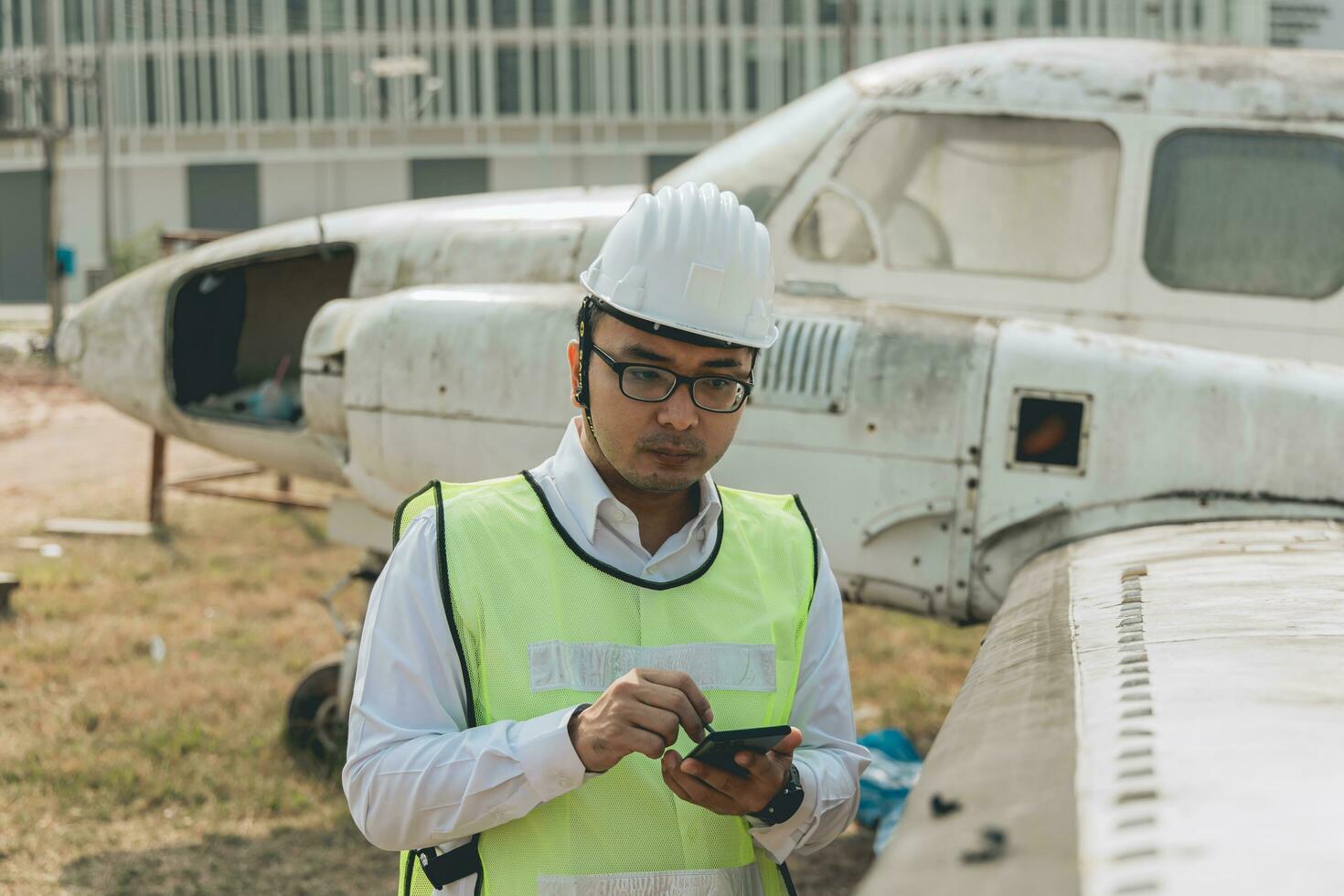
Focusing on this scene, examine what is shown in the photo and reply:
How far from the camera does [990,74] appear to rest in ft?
18.5

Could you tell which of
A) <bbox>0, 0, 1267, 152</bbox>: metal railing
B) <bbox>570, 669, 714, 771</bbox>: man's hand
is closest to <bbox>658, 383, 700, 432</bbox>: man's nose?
<bbox>570, 669, 714, 771</bbox>: man's hand

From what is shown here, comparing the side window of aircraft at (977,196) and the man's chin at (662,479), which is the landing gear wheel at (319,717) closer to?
the side window of aircraft at (977,196)

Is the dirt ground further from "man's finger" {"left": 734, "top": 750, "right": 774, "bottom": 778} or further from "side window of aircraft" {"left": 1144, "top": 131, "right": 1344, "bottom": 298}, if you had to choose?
"man's finger" {"left": 734, "top": 750, "right": 774, "bottom": 778}

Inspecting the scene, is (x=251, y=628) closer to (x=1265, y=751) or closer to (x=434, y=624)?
(x=434, y=624)

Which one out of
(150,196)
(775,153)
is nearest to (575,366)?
(775,153)

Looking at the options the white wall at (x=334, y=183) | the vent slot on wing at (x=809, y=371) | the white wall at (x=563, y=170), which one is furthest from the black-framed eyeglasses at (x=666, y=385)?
the white wall at (x=334, y=183)

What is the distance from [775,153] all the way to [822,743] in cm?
366

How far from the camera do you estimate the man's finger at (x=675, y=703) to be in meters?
2.11

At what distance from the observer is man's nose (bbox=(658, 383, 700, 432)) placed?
248cm

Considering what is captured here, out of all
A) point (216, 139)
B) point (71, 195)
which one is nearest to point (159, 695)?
point (216, 139)

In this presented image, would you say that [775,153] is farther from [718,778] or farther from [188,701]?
[188,701]

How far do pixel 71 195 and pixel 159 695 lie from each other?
171 ft

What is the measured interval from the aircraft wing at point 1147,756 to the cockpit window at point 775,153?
9.35ft

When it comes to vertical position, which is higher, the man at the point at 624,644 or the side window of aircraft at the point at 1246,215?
the side window of aircraft at the point at 1246,215
